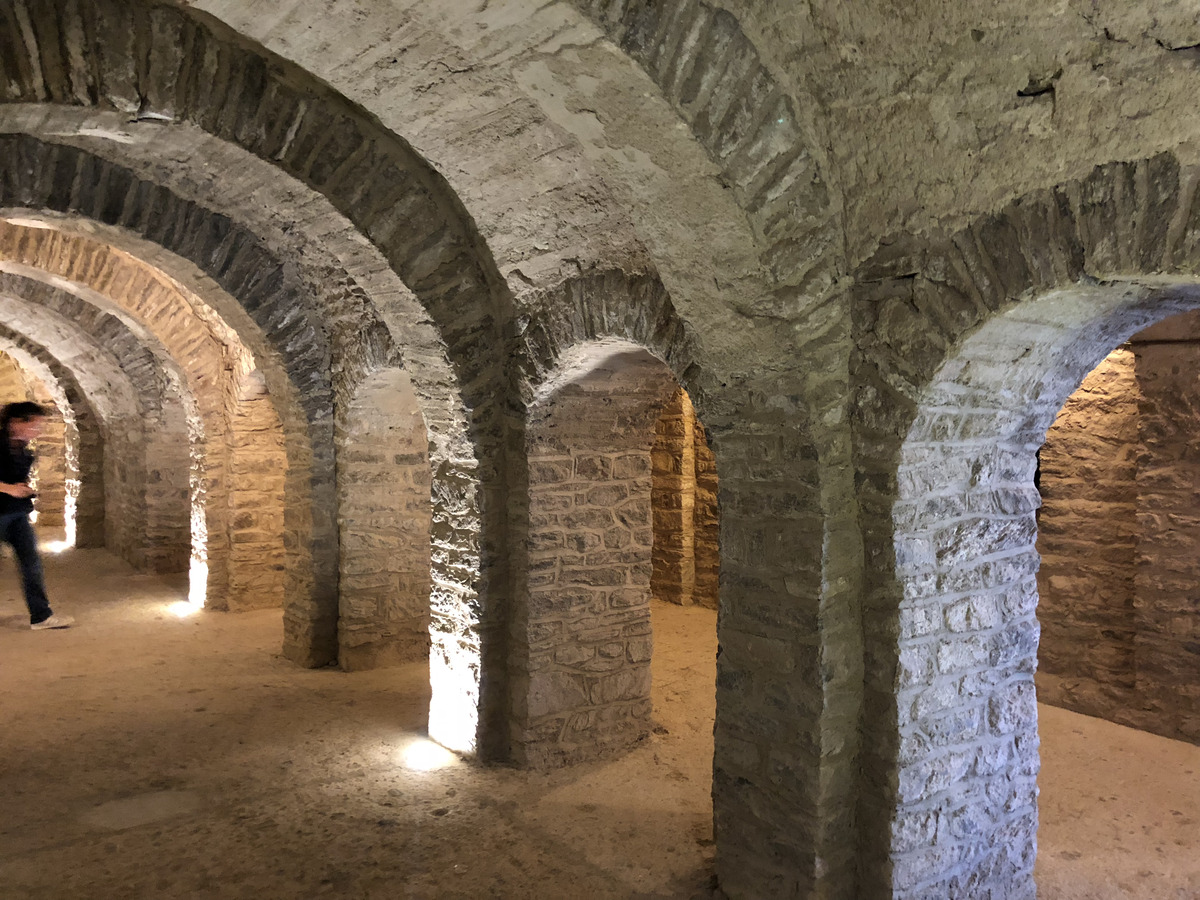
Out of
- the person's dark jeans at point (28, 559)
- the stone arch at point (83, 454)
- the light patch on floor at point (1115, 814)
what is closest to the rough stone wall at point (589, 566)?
the light patch on floor at point (1115, 814)

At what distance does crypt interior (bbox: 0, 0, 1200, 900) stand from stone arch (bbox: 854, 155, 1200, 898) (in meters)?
0.02

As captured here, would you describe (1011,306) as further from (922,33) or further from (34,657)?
(34,657)

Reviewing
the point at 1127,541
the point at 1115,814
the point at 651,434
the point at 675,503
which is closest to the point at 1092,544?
the point at 1127,541

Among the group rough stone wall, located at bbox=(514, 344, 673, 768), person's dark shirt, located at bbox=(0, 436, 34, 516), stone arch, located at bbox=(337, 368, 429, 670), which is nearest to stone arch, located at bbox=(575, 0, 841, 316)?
rough stone wall, located at bbox=(514, 344, 673, 768)

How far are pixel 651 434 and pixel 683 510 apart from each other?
360 centimetres

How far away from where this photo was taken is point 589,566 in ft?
15.7

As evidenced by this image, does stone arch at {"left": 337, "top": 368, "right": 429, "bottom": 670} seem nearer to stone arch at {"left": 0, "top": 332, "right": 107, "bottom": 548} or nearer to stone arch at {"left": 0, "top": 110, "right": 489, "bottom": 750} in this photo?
stone arch at {"left": 0, "top": 110, "right": 489, "bottom": 750}

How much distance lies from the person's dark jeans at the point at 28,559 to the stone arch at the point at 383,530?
2.70 metres

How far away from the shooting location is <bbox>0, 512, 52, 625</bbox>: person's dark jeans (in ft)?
23.4

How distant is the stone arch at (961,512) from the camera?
2623 millimetres

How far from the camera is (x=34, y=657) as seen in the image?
7.03m

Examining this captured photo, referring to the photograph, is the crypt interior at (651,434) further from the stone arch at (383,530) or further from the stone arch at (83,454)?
the stone arch at (83,454)

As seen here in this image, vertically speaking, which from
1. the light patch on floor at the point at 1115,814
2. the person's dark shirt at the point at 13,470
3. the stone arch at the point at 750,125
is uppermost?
the stone arch at the point at 750,125

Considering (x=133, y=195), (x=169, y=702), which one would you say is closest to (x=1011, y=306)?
(x=133, y=195)
